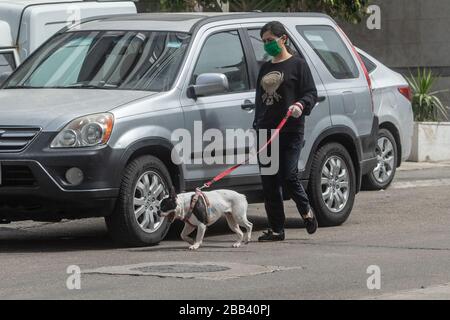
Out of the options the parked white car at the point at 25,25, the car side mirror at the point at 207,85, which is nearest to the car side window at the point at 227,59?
the car side mirror at the point at 207,85

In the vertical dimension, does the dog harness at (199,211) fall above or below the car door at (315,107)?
below

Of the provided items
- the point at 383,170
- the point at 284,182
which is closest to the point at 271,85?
the point at 284,182

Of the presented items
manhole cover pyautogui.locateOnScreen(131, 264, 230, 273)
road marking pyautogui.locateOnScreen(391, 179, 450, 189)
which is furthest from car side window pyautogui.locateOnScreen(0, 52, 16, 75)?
manhole cover pyautogui.locateOnScreen(131, 264, 230, 273)

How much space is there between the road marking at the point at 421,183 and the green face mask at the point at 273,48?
18.8 ft

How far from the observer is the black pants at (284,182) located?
38.0 ft

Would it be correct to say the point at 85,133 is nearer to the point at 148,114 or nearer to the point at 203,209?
the point at 148,114

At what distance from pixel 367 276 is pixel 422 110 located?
A: 11727 millimetres

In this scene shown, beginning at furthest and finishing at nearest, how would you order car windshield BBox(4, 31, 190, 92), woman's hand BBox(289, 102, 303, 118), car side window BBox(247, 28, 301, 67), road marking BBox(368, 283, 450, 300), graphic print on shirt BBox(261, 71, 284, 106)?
1. car side window BBox(247, 28, 301, 67)
2. car windshield BBox(4, 31, 190, 92)
3. graphic print on shirt BBox(261, 71, 284, 106)
4. woman's hand BBox(289, 102, 303, 118)
5. road marking BBox(368, 283, 450, 300)

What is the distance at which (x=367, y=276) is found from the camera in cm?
950

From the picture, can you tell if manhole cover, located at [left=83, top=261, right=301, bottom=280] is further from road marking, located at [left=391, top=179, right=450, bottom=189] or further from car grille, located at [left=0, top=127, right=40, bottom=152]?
road marking, located at [left=391, top=179, right=450, bottom=189]

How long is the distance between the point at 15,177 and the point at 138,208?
1055 millimetres

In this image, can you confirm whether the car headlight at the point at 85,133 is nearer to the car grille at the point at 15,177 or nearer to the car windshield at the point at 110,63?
the car grille at the point at 15,177

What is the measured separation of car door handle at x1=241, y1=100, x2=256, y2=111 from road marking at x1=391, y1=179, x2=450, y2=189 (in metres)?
5.17

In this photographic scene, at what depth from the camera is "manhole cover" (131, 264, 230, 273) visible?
980 cm
